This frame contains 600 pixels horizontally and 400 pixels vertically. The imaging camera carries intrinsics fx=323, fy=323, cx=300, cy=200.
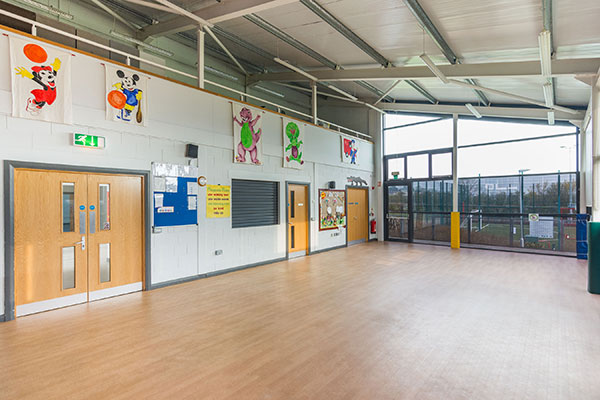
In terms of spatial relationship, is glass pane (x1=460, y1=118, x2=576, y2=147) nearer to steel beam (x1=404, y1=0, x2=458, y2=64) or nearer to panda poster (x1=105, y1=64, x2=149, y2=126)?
steel beam (x1=404, y1=0, x2=458, y2=64)

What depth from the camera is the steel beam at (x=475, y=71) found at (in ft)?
19.2

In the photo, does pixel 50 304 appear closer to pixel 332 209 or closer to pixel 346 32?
pixel 346 32

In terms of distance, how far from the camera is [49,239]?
445cm

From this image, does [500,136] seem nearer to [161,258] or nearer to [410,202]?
[410,202]

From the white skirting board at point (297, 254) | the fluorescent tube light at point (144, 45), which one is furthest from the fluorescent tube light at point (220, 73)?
the white skirting board at point (297, 254)

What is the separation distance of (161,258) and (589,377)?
573cm

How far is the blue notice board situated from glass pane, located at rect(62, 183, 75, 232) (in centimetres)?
120

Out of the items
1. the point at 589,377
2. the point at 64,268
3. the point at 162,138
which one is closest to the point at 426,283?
the point at 589,377

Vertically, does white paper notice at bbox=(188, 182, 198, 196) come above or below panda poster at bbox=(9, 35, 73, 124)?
below

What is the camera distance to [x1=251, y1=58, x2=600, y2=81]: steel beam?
5.84m

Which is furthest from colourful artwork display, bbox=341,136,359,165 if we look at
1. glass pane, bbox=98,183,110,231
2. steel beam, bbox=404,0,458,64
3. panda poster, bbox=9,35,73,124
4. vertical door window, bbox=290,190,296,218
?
panda poster, bbox=9,35,73,124

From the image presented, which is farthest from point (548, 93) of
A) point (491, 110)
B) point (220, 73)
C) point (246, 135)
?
point (220, 73)

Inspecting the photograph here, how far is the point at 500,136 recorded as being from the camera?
31.3 feet

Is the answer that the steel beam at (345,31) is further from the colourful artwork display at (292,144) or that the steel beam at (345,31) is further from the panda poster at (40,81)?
the panda poster at (40,81)
